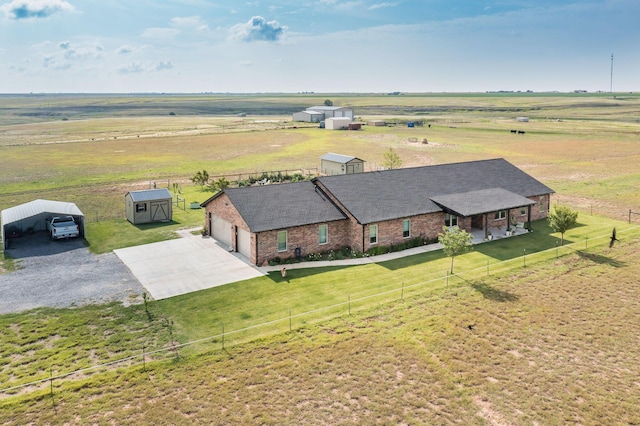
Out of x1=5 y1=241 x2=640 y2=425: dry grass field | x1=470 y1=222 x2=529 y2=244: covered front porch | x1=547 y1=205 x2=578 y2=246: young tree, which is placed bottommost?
x1=5 y1=241 x2=640 y2=425: dry grass field

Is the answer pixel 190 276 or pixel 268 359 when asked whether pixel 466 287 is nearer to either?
pixel 268 359

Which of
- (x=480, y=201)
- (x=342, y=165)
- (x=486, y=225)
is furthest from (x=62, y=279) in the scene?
(x=342, y=165)

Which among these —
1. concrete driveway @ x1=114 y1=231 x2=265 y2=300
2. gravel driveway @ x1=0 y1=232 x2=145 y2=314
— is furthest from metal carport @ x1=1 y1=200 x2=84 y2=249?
concrete driveway @ x1=114 y1=231 x2=265 y2=300

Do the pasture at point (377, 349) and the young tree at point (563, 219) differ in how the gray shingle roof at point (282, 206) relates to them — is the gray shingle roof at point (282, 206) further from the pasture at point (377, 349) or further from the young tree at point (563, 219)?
the young tree at point (563, 219)

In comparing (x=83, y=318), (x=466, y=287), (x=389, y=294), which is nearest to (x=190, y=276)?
(x=83, y=318)

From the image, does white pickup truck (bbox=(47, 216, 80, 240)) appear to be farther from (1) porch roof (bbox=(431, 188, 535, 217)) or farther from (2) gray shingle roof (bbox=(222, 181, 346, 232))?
(1) porch roof (bbox=(431, 188, 535, 217))

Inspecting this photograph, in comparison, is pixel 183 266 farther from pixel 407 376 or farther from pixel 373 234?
pixel 407 376

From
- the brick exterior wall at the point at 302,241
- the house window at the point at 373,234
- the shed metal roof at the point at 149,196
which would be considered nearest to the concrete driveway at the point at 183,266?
the brick exterior wall at the point at 302,241

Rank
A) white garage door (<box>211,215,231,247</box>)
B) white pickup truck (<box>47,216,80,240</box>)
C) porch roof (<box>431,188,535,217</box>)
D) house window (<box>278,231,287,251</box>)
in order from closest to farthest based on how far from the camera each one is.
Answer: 1. house window (<box>278,231,287,251</box>)
2. white garage door (<box>211,215,231,247</box>)
3. porch roof (<box>431,188,535,217</box>)
4. white pickup truck (<box>47,216,80,240</box>)
